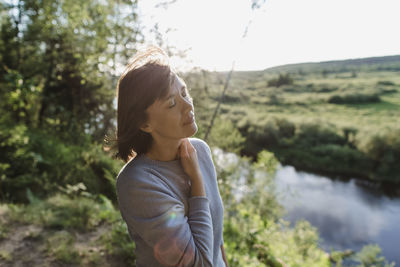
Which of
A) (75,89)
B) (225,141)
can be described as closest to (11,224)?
(75,89)

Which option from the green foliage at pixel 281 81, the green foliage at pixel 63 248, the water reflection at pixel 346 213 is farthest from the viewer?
the green foliage at pixel 281 81

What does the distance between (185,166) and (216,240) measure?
0.37m

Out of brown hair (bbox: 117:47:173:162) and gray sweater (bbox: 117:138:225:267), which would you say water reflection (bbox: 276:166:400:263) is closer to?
gray sweater (bbox: 117:138:225:267)

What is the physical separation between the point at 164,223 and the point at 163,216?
0.02 metres

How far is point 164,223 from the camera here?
32.7 inches

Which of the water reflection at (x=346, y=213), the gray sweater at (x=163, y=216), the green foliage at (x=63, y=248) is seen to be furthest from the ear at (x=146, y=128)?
the water reflection at (x=346, y=213)

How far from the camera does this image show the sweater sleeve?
83 centimetres

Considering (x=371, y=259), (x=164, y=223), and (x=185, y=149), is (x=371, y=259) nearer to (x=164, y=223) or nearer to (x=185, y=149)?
(x=185, y=149)

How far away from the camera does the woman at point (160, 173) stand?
85cm

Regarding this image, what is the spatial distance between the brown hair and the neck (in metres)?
0.09

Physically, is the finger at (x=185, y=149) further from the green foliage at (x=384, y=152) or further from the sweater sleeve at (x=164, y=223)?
the green foliage at (x=384, y=152)

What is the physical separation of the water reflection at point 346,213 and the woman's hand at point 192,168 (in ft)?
38.5

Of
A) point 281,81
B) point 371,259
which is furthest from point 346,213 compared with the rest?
point 281,81

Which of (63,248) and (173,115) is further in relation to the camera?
(63,248)
